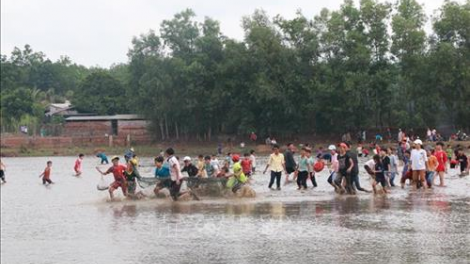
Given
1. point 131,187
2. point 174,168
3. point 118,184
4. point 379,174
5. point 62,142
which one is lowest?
point 131,187

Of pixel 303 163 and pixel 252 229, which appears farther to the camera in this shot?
pixel 303 163

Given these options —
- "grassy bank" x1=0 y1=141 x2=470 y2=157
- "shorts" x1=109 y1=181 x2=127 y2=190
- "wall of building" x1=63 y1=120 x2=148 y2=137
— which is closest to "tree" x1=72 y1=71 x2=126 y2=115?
"wall of building" x1=63 y1=120 x2=148 y2=137

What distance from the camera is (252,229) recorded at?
16.5m

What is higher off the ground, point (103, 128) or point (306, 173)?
point (103, 128)

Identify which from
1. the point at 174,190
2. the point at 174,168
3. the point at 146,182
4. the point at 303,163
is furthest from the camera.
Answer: the point at 303,163

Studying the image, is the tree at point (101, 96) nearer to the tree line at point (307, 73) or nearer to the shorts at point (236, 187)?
the tree line at point (307, 73)

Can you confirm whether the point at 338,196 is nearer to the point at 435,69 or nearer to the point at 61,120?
the point at 435,69

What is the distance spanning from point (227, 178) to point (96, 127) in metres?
56.5

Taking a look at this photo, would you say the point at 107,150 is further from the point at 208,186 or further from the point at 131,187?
the point at 208,186

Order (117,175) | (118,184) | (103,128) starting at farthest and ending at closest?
(103,128), (118,184), (117,175)

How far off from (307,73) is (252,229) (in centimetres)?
5262

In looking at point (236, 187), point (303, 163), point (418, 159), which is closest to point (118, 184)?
point (236, 187)

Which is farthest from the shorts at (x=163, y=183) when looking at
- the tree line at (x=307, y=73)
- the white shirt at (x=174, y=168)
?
the tree line at (x=307, y=73)

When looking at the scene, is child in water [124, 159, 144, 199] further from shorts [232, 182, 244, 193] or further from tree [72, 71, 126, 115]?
tree [72, 71, 126, 115]
